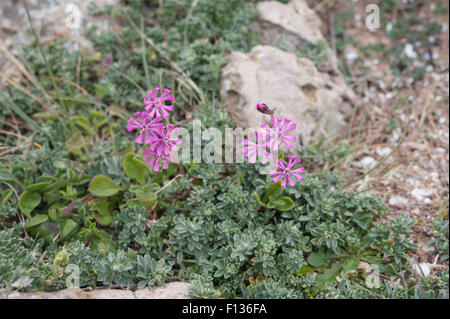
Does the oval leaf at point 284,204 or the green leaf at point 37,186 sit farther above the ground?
the green leaf at point 37,186

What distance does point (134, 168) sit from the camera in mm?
2773

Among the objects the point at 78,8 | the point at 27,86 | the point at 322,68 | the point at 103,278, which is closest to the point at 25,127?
the point at 27,86

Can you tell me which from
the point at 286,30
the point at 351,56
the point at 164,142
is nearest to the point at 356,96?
the point at 351,56

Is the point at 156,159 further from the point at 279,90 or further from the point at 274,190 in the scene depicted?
the point at 279,90

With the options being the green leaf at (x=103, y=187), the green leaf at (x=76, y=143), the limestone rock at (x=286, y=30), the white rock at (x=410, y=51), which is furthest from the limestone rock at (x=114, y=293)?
the white rock at (x=410, y=51)

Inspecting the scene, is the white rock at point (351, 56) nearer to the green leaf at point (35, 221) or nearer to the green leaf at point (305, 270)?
the green leaf at point (305, 270)

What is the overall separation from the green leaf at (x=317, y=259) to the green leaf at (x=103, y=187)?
1460 mm

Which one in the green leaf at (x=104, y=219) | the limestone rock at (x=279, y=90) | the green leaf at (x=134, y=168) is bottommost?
the green leaf at (x=104, y=219)

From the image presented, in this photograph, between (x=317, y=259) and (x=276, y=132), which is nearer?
(x=276, y=132)

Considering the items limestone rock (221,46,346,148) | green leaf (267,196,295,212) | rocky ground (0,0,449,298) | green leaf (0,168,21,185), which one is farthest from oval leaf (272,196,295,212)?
green leaf (0,168,21,185)

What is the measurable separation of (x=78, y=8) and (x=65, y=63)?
0.77 metres

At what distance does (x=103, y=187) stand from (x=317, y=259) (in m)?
A: 1.61

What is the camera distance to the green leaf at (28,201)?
2.79m
